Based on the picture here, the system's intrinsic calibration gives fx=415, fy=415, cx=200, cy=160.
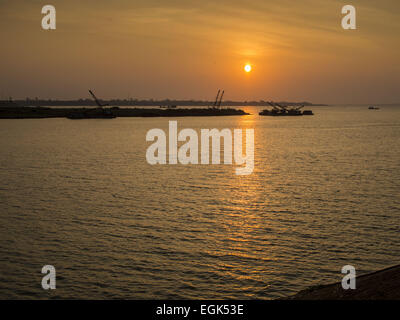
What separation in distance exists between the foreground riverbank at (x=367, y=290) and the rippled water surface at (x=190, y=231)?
142 centimetres

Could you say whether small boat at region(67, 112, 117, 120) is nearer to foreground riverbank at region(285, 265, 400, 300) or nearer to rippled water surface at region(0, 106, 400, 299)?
rippled water surface at region(0, 106, 400, 299)

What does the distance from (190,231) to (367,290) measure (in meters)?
9.29

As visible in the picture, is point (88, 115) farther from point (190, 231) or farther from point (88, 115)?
point (190, 231)

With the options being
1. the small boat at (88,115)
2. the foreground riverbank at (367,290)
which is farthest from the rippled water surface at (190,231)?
the small boat at (88,115)

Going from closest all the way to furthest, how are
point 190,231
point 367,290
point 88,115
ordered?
point 367,290, point 190,231, point 88,115

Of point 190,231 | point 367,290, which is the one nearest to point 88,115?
point 190,231

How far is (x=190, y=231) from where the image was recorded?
18.1 m

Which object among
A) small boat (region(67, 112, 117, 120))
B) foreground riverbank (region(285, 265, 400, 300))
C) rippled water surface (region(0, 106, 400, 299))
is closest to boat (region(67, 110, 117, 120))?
small boat (region(67, 112, 117, 120))

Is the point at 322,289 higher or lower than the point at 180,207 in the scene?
lower

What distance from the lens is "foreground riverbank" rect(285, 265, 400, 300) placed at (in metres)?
9.33
